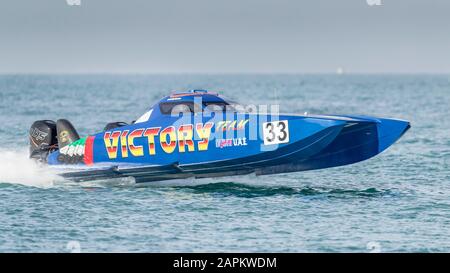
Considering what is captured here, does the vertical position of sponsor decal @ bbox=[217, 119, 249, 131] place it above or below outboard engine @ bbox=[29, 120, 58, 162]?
above

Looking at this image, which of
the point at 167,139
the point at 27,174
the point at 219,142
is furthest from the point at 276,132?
the point at 27,174

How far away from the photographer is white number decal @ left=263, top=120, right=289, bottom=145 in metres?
16.8

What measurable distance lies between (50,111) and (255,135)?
32471 millimetres

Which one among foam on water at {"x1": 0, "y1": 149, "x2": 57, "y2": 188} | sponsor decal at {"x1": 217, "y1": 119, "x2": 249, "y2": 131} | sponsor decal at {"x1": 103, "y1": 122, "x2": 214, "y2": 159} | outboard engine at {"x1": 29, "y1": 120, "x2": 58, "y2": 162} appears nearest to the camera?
sponsor decal at {"x1": 217, "y1": 119, "x2": 249, "y2": 131}

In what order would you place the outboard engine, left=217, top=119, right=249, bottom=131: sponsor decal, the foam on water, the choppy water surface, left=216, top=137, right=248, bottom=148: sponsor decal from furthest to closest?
the outboard engine < the foam on water < left=216, top=137, right=248, bottom=148: sponsor decal < left=217, top=119, right=249, bottom=131: sponsor decal < the choppy water surface

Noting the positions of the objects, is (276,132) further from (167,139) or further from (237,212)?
(167,139)

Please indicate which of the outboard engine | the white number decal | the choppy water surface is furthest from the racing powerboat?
the outboard engine

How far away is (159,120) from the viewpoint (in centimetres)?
1792

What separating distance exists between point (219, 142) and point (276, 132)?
1146 millimetres

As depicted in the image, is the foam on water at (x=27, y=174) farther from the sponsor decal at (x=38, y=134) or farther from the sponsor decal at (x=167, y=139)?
the sponsor decal at (x=167, y=139)

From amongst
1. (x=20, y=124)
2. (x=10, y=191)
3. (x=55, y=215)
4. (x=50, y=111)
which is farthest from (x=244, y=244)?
(x=50, y=111)

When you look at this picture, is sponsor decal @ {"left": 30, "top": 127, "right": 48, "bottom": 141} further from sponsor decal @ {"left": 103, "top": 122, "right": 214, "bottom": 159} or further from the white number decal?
the white number decal

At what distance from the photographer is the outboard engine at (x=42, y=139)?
65.4 feet
